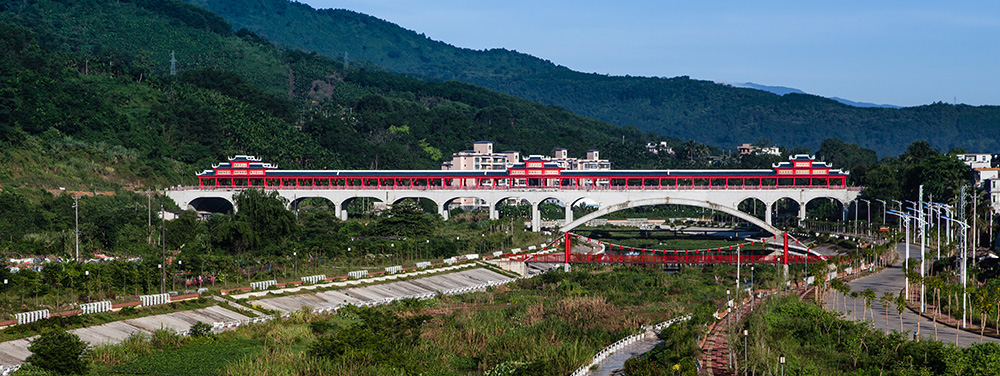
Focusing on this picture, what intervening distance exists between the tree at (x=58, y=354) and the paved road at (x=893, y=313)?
34.2 m

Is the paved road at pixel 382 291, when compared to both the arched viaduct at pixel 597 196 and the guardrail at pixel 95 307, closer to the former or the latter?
the guardrail at pixel 95 307

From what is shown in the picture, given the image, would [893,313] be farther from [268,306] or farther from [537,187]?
[537,187]

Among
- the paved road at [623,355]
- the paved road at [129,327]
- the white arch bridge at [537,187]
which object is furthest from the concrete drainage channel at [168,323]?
the white arch bridge at [537,187]

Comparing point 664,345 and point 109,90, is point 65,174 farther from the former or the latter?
point 664,345

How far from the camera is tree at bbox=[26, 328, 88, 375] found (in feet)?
124

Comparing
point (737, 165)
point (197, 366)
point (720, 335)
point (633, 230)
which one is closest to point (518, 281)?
point (720, 335)

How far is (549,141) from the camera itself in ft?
621

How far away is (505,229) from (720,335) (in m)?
53.5

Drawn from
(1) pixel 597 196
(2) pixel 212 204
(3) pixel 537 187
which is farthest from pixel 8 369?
(2) pixel 212 204

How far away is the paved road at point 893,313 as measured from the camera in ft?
151

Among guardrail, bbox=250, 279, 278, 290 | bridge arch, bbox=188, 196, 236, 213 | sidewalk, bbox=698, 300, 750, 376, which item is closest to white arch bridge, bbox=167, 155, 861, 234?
bridge arch, bbox=188, 196, 236, 213

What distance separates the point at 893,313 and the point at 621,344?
15.4m

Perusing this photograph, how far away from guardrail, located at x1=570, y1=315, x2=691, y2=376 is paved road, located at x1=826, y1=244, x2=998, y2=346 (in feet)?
27.9

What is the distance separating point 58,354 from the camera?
37969 millimetres
